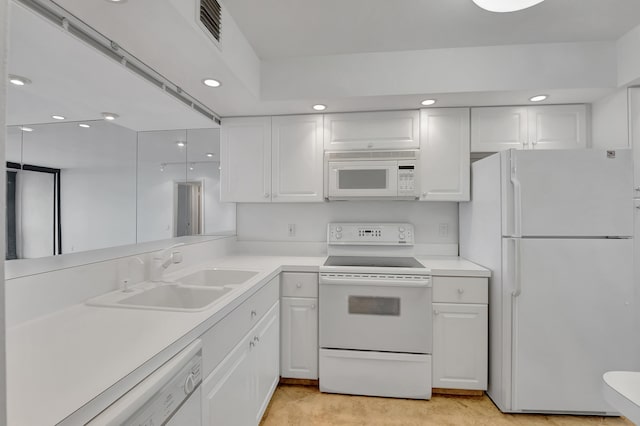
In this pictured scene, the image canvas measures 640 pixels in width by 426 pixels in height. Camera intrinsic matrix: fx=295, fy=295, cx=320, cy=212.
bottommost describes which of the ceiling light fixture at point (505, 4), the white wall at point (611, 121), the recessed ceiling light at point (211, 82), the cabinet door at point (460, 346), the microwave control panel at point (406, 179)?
the cabinet door at point (460, 346)

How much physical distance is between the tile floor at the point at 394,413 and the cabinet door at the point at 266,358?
154 millimetres

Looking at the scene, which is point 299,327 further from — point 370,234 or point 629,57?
point 629,57

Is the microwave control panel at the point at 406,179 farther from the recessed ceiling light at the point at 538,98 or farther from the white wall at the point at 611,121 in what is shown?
the white wall at the point at 611,121

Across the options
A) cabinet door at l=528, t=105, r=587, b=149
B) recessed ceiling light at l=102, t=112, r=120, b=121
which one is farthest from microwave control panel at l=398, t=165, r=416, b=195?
recessed ceiling light at l=102, t=112, r=120, b=121

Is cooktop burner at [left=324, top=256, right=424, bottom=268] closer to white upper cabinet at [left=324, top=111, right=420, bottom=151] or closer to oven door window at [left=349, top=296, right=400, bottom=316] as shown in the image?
oven door window at [left=349, top=296, right=400, bottom=316]

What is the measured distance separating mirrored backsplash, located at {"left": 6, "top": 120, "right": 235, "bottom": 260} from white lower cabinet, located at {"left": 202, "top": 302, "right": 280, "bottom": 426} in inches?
53.2

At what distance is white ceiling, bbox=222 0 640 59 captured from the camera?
1.62 metres

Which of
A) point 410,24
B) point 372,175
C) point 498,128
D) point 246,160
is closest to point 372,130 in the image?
point 372,175

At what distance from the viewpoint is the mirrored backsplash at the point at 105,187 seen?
1.89 metres

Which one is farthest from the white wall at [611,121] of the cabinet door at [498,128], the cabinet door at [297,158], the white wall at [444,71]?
the cabinet door at [297,158]

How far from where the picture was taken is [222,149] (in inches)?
102

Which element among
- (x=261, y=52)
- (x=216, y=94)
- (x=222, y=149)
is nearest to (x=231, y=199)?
(x=222, y=149)

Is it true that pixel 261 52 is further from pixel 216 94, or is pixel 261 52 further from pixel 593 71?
pixel 593 71

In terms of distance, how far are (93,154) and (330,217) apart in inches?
80.5
